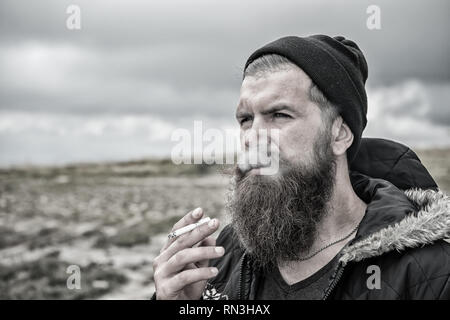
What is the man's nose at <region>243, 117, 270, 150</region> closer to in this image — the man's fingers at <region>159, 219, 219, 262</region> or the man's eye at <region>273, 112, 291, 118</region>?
the man's eye at <region>273, 112, 291, 118</region>

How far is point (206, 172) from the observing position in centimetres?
5125

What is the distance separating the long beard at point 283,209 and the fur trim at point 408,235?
47 cm

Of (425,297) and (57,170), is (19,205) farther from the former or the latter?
(57,170)

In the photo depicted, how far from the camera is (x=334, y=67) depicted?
3193 millimetres

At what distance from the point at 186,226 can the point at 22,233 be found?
1452 centimetres

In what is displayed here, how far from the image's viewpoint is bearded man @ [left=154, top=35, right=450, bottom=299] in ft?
9.16

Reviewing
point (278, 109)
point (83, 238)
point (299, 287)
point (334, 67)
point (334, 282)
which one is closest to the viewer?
point (334, 282)

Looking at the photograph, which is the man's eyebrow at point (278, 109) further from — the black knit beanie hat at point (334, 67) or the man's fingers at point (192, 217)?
the man's fingers at point (192, 217)

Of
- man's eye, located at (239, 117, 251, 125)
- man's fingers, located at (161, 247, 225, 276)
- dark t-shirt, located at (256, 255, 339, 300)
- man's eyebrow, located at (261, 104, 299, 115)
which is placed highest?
man's eyebrow, located at (261, 104, 299, 115)

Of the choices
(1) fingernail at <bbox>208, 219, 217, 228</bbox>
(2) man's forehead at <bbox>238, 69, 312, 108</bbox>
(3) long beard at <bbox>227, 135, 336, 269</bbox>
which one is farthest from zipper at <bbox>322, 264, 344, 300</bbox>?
(2) man's forehead at <bbox>238, 69, 312, 108</bbox>

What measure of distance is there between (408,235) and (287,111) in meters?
1.10

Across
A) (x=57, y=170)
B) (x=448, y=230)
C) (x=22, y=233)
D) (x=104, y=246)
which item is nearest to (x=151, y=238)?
(x=104, y=246)

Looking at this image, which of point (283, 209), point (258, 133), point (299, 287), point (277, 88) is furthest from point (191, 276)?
point (277, 88)

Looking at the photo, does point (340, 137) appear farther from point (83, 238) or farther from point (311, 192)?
point (83, 238)
